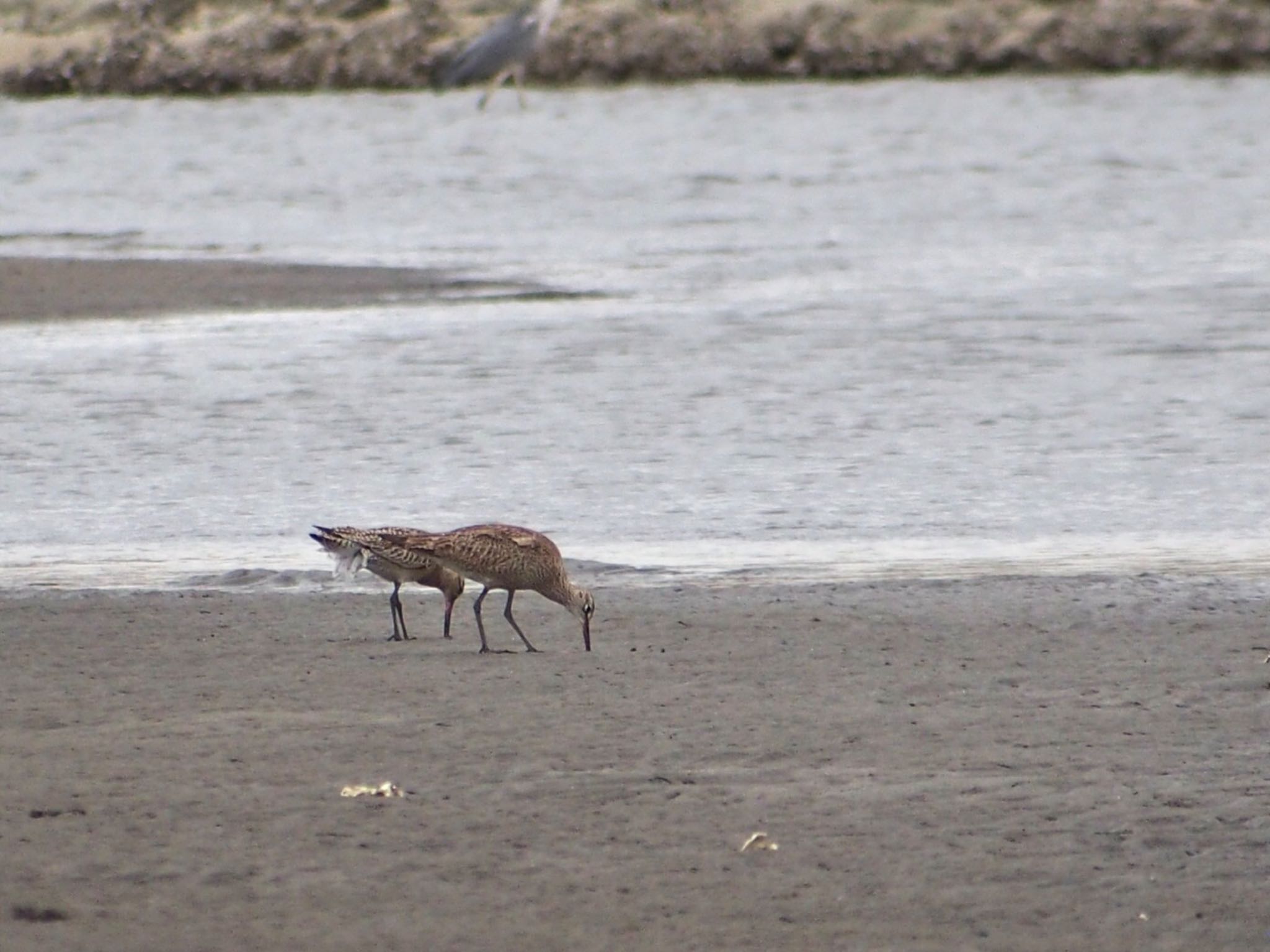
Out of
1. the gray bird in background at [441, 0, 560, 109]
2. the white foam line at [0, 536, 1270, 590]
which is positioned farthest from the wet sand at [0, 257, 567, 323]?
the white foam line at [0, 536, 1270, 590]

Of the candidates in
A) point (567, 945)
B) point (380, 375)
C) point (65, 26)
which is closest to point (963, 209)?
point (380, 375)

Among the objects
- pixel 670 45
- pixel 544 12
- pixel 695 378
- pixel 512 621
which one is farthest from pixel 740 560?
pixel 670 45

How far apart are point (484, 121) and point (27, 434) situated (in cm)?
3106

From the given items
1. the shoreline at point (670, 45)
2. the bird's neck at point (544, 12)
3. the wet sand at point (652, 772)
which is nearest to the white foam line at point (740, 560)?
Result: the wet sand at point (652, 772)

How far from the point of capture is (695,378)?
13.7 m

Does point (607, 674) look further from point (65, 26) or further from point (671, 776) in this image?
point (65, 26)

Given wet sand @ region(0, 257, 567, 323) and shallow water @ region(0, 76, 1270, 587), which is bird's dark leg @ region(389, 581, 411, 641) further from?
wet sand @ region(0, 257, 567, 323)

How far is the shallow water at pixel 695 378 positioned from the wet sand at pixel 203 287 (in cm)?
62

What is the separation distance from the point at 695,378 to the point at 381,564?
6.27m

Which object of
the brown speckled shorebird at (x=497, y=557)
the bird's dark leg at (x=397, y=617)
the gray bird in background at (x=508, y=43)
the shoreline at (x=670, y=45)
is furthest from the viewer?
the shoreline at (x=670, y=45)

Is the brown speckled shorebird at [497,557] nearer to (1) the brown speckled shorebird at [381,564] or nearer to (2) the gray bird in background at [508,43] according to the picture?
(1) the brown speckled shorebird at [381,564]

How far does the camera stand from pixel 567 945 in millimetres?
4965

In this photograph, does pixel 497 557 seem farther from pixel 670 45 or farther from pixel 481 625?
pixel 670 45

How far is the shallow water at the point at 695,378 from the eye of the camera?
31.0 ft
